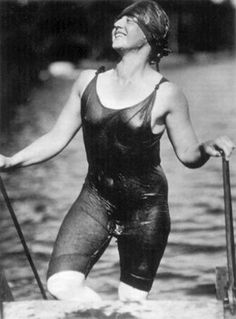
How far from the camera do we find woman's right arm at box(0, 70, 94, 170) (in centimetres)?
326

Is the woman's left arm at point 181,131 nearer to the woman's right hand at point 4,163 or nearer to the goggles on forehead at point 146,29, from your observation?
the goggles on forehead at point 146,29

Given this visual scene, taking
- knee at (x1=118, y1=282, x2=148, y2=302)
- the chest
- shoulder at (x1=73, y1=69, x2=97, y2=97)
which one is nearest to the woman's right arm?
shoulder at (x1=73, y1=69, x2=97, y2=97)

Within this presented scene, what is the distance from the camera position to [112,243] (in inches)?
254

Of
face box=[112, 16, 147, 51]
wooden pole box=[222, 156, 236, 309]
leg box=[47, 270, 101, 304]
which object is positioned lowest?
leg box=[47, 270, 101, 304]

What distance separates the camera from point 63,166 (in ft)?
32.5

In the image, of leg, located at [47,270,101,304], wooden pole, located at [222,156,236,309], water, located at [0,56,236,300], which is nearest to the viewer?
wooden pole, located at [222,156,236,309]

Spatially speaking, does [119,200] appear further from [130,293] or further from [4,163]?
[4,163]

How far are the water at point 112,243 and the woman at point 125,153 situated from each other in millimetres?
1860

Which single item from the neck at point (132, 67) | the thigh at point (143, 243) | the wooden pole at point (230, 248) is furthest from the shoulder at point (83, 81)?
the wooden pole at point (230, 248)

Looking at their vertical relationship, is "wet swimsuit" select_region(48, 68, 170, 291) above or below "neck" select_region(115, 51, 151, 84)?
below

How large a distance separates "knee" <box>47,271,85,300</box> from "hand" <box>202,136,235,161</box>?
660 millimetres

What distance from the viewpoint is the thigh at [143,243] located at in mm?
3324

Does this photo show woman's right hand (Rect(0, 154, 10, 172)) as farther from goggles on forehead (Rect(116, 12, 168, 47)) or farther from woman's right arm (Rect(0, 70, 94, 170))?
goggles on forehead (Rect(116, 12, 168, 47))

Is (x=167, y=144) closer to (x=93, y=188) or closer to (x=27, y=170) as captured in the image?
(x=27, y=170)
